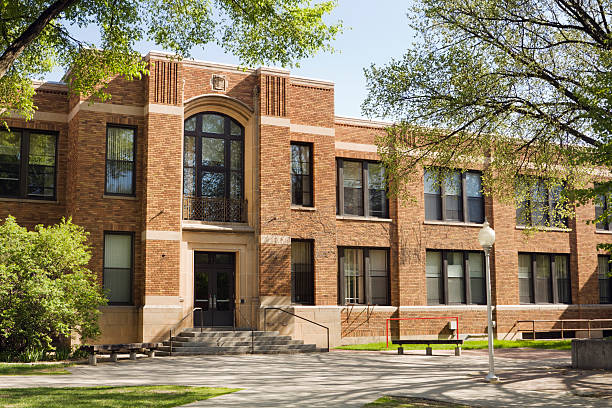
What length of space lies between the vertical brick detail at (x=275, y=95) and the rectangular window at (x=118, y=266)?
6969 mm

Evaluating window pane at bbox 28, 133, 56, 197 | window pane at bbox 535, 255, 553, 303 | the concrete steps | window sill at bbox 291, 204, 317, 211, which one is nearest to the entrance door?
the concrete steps

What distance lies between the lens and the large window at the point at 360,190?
90.9ft

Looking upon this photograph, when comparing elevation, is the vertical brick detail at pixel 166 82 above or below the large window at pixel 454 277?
above

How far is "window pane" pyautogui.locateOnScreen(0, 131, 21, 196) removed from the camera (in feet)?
77.2

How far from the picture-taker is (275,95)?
84.6ft

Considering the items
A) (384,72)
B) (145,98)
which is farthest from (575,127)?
(145,98)

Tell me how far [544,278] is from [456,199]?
6.39m

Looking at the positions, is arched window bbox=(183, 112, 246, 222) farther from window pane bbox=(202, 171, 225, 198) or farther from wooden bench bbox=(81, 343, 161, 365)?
wooden bench bbox=(81, 343, 161, 365)

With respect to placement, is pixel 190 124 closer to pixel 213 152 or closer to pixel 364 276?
pixel 213 152

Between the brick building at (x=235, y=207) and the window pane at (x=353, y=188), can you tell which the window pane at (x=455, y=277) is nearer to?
the brick building at (x=235, y=207)

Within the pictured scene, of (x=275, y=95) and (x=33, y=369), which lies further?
(x=275, y=95)

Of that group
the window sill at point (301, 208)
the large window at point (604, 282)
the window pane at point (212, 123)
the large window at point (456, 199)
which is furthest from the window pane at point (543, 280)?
the window pane at point (212, 123)

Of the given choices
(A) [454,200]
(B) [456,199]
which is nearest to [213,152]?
(A) [454,200]

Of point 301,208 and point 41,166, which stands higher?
point 41,166
